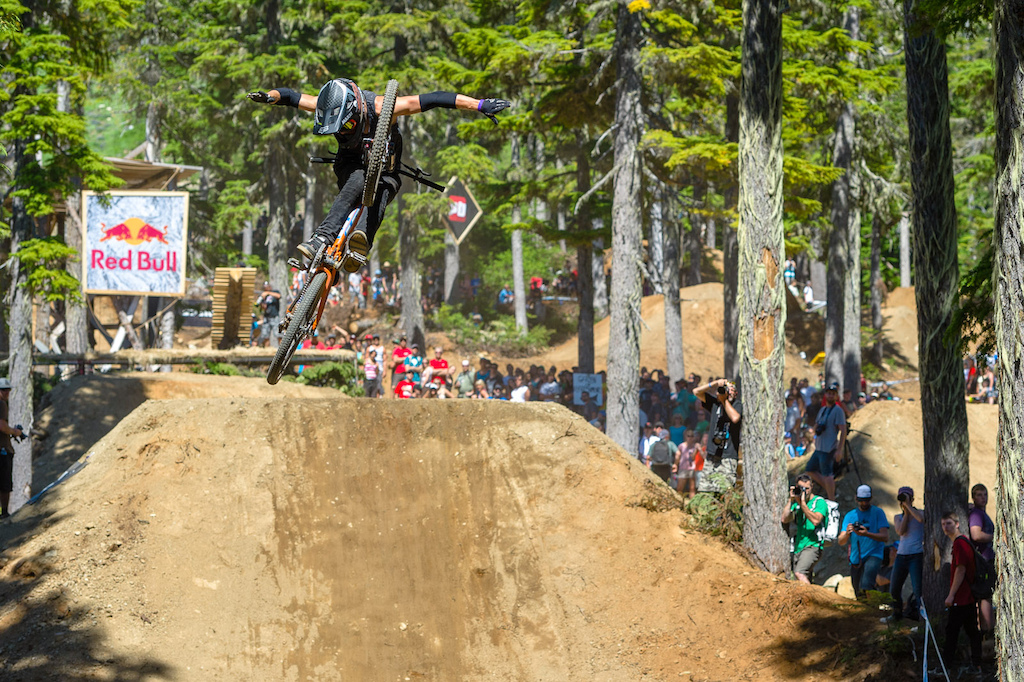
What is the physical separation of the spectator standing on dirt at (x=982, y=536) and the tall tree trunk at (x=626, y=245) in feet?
30.0

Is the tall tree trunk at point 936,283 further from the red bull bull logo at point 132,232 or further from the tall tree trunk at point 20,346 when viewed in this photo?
the red bull bull logo at point 132,232

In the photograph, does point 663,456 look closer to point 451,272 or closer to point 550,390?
point 550,390

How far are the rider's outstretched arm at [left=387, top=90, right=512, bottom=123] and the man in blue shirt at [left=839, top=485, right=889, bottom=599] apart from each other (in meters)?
7.34

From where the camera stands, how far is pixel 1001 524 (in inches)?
264

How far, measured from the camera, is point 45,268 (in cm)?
1617

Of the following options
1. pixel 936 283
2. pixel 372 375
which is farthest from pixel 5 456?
pixel 936 283

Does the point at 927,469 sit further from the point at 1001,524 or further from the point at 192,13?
the point at 192,13

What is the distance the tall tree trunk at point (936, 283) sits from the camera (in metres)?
11.0

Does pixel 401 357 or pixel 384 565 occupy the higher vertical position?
pixel 401 357

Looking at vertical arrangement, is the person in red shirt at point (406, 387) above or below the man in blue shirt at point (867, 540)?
above

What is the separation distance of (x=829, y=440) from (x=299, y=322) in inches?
398

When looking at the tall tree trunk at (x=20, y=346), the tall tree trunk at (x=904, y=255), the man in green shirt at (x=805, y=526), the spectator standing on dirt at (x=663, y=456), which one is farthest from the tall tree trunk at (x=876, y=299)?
the tall tree trunk at (x=20, y=346)

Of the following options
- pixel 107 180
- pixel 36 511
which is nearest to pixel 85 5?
pixel 107 180

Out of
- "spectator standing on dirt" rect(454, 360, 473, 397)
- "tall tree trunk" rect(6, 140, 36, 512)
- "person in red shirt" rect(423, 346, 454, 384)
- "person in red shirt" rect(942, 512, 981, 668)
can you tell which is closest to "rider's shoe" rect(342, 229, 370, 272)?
"person in red shirt" rect(942, 512, 981, 668)
